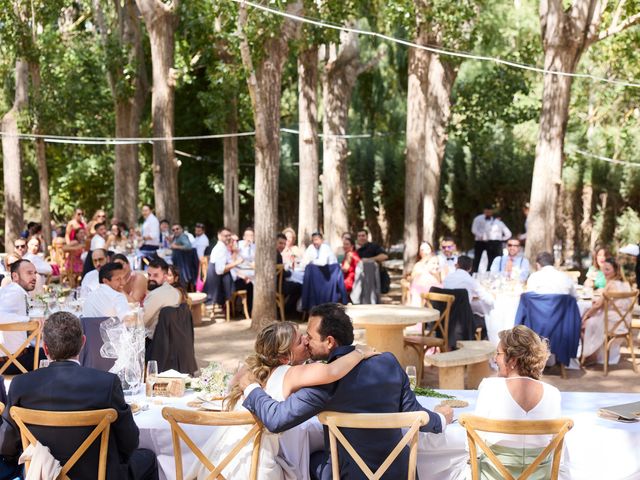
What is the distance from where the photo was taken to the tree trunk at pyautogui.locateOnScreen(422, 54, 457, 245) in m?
17.2

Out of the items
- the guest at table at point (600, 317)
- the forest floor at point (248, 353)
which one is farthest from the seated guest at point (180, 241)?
the guest at table at point (600, 317)

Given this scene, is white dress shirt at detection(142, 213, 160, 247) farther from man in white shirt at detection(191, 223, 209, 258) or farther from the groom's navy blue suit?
the groom's navy blue suit

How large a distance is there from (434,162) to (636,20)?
16.9 feet

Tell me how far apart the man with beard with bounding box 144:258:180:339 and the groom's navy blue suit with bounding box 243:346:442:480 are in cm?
325

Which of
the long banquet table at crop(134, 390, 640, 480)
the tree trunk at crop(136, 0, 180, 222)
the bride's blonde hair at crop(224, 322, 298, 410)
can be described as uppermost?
the tree trunk at crop(136, 0, 180, 222)

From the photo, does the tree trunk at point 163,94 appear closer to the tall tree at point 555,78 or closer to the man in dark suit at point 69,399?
the tall tree at point 555,78

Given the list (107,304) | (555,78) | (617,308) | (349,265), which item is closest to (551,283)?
(617,308)

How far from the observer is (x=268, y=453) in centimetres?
422

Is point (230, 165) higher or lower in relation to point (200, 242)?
higher

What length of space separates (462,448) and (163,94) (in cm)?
1414

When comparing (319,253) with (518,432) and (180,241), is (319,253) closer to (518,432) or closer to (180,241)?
(180,241)

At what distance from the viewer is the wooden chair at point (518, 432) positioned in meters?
3.82

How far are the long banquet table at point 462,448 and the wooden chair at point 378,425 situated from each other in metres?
0.52

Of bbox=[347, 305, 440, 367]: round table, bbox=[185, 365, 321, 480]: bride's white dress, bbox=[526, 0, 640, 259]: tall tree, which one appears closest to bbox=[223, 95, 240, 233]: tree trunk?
bbox=[526, 0, 640, 259]: tall tree
